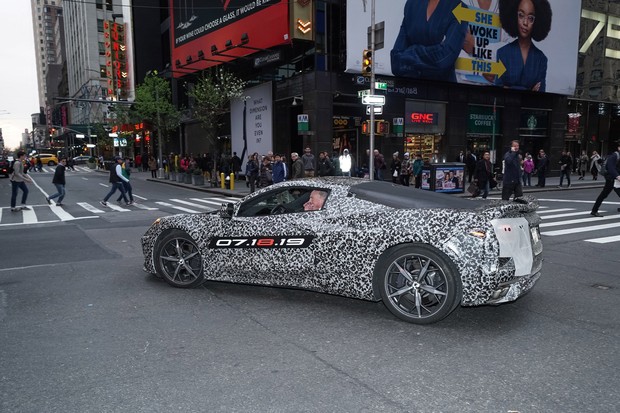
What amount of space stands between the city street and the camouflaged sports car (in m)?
0.34

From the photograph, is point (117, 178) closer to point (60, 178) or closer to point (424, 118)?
point (60, 178)

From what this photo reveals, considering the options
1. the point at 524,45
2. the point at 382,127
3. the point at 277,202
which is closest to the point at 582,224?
the point at 382,127

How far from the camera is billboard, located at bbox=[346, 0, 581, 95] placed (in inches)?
1006

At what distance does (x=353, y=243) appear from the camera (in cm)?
479

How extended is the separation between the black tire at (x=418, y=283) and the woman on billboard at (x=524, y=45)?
29.8 metres

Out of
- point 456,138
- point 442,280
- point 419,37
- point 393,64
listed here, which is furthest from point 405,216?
point 456,138

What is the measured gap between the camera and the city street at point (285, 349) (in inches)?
126

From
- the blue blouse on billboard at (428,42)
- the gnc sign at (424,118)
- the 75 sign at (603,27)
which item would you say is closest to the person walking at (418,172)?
the blue blouse on billboard at (428,42)

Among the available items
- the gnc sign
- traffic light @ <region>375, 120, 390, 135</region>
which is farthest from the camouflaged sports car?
the gnc sign

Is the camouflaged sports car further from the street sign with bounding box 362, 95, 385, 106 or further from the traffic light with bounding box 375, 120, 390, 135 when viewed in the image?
the traffic light with bounding box 375, 120, 390, 135

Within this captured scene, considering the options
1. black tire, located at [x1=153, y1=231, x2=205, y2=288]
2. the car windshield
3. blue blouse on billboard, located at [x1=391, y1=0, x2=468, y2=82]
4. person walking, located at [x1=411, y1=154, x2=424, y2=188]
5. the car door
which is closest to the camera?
the car door

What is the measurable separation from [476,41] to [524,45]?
4999 millimetres

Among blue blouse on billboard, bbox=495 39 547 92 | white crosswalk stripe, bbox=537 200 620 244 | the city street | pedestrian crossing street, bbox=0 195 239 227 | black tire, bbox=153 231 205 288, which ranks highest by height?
blue blouse on billboard, bbox=495 39 547 92

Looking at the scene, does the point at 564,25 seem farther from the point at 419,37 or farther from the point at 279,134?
the point at 279,134
